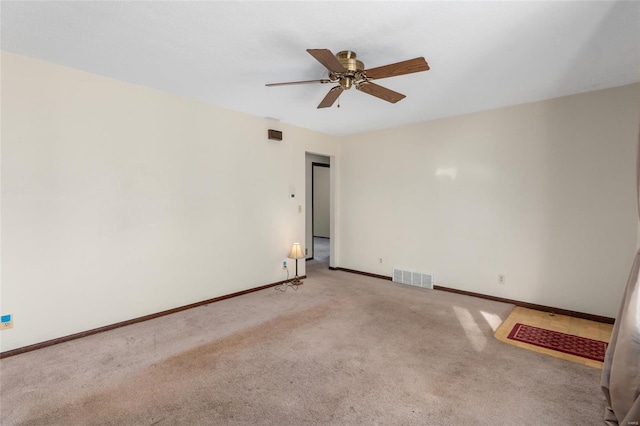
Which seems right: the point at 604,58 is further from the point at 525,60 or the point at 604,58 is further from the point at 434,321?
the point at 434,321

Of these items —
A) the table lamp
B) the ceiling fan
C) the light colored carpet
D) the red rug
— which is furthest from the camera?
the table lamp

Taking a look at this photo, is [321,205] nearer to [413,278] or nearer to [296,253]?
[296,253]

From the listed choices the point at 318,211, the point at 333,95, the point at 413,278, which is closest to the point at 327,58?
the point at 333,95

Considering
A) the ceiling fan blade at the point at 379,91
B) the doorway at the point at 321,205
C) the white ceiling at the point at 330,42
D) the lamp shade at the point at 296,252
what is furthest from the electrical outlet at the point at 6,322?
the doorway at the point at 321,205

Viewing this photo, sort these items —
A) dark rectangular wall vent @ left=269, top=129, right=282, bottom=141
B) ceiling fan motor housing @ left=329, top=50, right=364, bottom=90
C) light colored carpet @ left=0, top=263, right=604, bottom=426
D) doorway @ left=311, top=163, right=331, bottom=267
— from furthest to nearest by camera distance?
1. doorway @ left=311, top=163, right=331, bottom=267
2. dark rectangular wall vent @ left=269, top=129, right=282, bottom=141
3. ceiling fan motor housing @ left=329, top=50, right=364, bottom=90
4. light colored carpet @ left=0, top=263, right=604, bottom=426

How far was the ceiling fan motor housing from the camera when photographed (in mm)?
2422

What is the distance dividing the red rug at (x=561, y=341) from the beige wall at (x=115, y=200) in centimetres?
328

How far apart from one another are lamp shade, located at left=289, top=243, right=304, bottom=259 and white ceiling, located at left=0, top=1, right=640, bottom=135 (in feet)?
7.59

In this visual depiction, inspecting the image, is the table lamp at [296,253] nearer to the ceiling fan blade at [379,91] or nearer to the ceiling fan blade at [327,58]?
the ceiling fan blade at [379,91]

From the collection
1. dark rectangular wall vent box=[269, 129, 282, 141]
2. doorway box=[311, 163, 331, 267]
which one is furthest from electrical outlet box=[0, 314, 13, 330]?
doorway box=[311, 163, 331, 267]

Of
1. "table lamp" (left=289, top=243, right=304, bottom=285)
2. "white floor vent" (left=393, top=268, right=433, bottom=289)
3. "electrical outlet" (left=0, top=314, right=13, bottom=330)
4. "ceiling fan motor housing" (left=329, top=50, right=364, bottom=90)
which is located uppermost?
"ceiling fan motor housing" (left=329, top=50, right=364, bottom=90)

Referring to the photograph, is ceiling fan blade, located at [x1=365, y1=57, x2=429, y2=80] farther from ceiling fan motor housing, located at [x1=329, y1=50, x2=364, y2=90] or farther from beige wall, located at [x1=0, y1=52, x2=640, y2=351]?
beige wall, located at [x1=0, y1=52, x2=640, y2=351]

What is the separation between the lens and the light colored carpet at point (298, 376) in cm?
189

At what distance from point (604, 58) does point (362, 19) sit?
217 cm
